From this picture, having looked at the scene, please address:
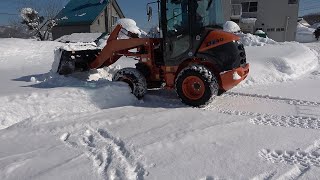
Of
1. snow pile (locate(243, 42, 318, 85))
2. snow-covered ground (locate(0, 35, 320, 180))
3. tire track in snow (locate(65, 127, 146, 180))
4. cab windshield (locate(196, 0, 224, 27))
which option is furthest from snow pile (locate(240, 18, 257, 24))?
tire track in snow (locate(65, 127, 146, 180))

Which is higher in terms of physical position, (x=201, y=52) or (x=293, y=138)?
(x=201, y=52)

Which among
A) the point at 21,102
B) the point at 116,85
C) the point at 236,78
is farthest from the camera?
the point at 116,85

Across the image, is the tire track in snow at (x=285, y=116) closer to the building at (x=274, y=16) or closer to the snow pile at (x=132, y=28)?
the snow pile at (x=132, y=28)

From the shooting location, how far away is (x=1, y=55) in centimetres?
1446

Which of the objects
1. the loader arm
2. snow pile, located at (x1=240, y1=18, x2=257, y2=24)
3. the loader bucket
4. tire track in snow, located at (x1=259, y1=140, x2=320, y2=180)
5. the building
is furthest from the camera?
the building

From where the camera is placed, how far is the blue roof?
34.2 m

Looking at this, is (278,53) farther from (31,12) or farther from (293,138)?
(31,12)

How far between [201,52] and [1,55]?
11198 mm

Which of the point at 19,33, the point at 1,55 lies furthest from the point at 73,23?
the point at 1,55

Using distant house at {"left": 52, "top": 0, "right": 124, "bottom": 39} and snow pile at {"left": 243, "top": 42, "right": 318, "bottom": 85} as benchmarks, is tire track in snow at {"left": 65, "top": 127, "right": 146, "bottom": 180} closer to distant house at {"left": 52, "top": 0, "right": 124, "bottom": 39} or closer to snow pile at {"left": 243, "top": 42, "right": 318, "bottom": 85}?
snow pile at {"left": 243, "top": 42, "right": 318, "bottom": 85}

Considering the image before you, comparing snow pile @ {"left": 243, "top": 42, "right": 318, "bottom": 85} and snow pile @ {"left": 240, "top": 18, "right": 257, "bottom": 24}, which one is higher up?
snow pile @ {"left": 240, "top": 18, "right": 257, "bottom": 24}

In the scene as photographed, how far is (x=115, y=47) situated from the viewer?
7719 millimetres

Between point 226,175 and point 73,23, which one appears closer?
point 226,175

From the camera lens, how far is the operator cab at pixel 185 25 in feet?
21.5
